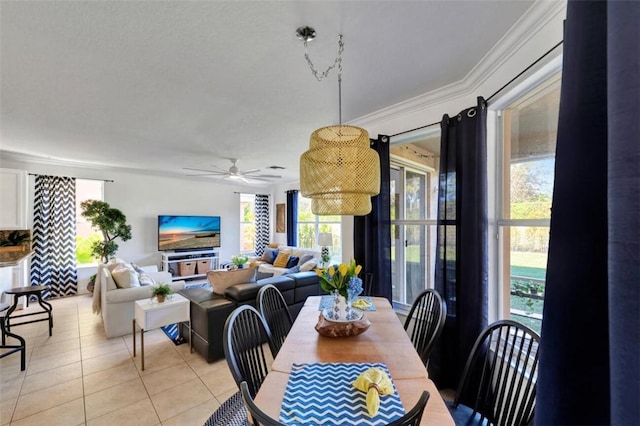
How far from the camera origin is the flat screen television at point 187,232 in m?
6.00

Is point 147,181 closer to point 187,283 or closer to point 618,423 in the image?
point 187,283

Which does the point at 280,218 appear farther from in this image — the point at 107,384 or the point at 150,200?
the point at 107,384

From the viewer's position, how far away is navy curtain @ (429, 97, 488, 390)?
1901 mm

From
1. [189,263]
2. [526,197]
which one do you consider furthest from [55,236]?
[526,197]

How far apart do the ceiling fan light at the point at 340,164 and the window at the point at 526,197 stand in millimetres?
1022

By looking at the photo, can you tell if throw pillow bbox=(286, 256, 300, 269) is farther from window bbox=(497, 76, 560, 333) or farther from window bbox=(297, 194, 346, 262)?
window bbox=(497, 76, 560, 333)

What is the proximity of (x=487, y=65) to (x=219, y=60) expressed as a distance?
6.02ft

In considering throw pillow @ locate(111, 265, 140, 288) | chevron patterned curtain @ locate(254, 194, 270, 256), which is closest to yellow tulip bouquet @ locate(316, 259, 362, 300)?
throw pillow @ locate(111, 265, 140, 288)

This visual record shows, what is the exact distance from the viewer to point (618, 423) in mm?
326

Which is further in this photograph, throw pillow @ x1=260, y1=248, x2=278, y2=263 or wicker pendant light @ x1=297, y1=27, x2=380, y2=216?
throw pillow @ x1=260, y1=248, x2=278, y2=263

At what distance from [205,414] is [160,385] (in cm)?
63

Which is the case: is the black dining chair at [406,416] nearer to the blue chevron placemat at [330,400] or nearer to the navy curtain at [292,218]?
the blue chevron placemat at [330,400]

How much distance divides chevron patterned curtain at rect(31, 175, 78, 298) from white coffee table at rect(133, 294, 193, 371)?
336 centimetres

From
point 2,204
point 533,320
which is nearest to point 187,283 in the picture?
point 2,204
